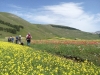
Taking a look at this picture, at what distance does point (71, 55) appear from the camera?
1089 inches

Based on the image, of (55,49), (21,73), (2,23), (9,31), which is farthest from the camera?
(2,23)

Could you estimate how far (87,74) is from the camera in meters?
13.1

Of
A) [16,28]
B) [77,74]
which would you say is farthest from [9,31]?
[77,74]

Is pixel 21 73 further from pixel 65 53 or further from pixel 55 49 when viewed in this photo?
pixel 55 49

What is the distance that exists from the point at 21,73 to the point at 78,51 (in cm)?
1829

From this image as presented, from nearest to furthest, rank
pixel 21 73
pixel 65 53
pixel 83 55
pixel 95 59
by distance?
1. pixel 21 73
2. pixel 95 59
3. pixel 83 55
4. pixel 65 53

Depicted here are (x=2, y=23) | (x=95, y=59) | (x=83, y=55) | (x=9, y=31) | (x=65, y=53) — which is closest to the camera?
(x=95, y=59)

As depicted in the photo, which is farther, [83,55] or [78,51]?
[78,51]

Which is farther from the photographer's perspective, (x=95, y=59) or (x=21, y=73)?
(x=95, y=59)

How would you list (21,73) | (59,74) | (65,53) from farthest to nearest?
1. (65,53)
2. (59,74)
3. (21,73)

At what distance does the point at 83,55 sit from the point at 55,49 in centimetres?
551

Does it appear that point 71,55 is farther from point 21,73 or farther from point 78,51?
point 21,73

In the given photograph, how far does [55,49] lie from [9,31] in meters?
152

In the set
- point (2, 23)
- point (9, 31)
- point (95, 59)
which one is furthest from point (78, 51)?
point (2, 23)
